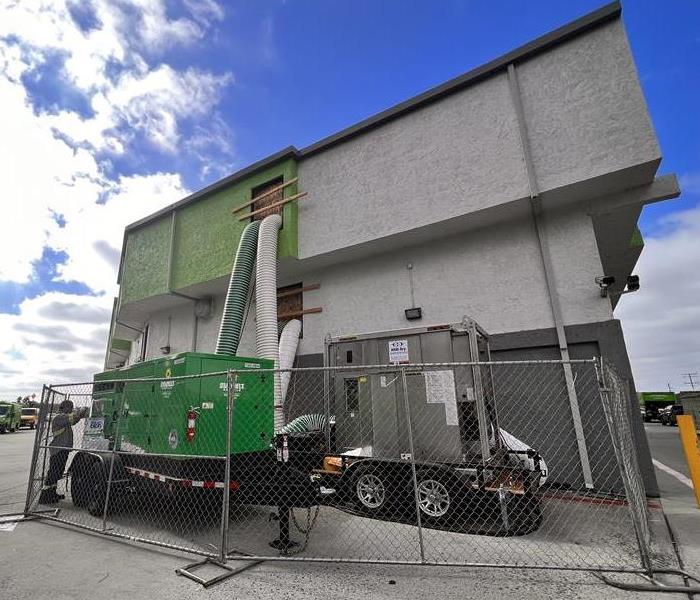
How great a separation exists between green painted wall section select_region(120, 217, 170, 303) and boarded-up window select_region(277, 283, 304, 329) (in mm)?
4361

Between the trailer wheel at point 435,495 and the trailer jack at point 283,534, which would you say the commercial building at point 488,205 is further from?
the trailer jack at point 283,534

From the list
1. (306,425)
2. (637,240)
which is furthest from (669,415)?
(306,425)

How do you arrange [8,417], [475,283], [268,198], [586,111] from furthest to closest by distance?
[8,417] < [268,198] < [475,283] < [586,111]

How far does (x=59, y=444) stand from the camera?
709cm

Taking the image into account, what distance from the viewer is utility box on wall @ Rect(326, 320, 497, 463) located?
17.5 ft

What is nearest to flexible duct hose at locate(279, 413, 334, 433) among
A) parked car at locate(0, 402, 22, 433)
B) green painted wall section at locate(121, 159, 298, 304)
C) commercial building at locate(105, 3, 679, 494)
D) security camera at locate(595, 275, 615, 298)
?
commercial building at locate(105, 3, 679, 494)

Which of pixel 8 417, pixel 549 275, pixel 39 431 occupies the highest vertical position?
pixel 549 275

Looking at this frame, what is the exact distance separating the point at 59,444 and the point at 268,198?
25.6 feet

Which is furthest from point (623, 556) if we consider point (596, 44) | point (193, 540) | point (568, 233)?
point (596, 44)

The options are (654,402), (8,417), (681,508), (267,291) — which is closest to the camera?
(681,508)

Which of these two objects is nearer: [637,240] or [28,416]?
[637,240]

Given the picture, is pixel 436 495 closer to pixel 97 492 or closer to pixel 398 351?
pixel 398 351

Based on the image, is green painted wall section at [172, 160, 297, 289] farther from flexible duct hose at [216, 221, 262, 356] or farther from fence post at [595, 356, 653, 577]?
fence post at [595, 356, 653, 577]

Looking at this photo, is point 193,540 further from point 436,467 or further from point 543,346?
point 543,346
